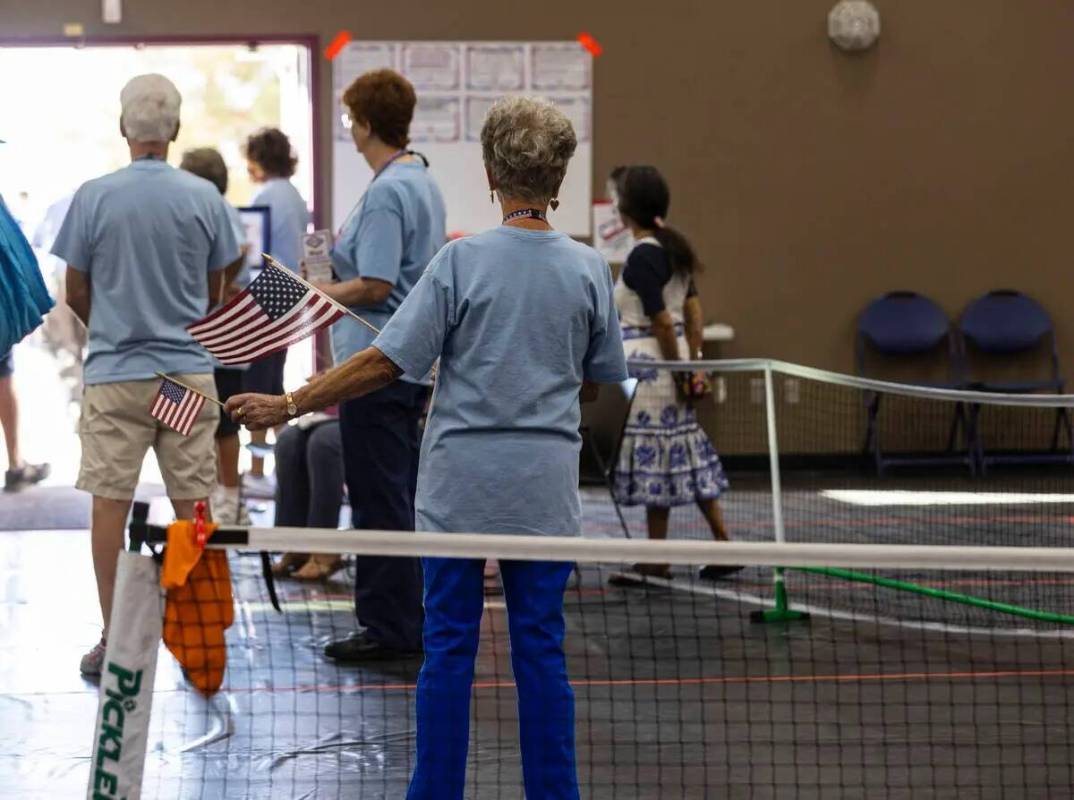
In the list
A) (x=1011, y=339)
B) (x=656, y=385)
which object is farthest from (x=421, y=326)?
(x=1011, y=339)

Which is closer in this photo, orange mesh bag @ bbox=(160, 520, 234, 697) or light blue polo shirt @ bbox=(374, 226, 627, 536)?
orange mesh bag @ bbox=(160, 520, 234, 697)

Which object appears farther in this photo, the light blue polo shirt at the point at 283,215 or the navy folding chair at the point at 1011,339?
the navy folding chair at the point at 1011,339

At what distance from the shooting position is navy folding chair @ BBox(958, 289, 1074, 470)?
388 inches

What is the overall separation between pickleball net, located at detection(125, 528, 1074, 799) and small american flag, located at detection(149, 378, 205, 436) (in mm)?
802

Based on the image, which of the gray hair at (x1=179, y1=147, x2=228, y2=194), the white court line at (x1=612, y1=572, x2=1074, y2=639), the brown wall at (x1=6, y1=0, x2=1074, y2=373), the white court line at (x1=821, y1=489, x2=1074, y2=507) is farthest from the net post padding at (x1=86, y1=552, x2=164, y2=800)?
the brown wall at (x1=6, y1=0, x2=1074, y2=373)

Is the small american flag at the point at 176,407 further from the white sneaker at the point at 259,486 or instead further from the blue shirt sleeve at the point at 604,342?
the white sneaker at the point at 259,486

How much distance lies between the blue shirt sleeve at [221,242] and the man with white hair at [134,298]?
0.12 ft

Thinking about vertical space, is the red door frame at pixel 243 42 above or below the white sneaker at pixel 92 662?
above

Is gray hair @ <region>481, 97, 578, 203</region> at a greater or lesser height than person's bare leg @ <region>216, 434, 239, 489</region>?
greater

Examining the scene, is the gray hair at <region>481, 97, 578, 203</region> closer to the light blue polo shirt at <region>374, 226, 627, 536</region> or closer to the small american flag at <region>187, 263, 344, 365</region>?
the light blue polo shirt at <region>374, 226, 627, 536</region>

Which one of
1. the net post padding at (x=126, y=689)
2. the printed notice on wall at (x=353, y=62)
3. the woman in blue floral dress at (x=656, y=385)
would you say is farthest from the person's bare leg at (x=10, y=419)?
the net post padding at (x=126, y=689)

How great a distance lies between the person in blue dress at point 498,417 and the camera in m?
3.18

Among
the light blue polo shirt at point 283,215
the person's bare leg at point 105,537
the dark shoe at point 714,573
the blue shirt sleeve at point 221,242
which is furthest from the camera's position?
the light blue polo shirt at point 283,215

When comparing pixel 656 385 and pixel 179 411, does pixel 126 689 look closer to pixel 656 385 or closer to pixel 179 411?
pixel 179 411
